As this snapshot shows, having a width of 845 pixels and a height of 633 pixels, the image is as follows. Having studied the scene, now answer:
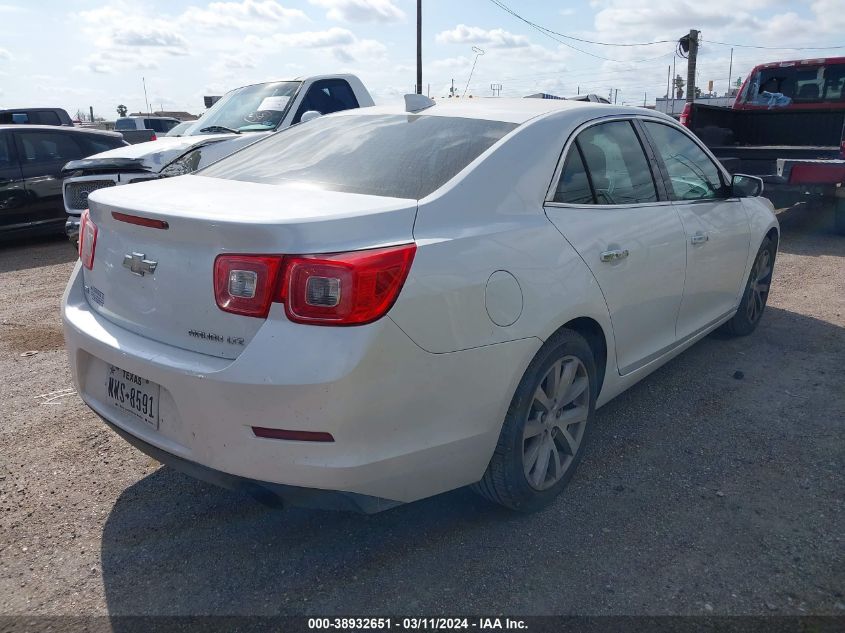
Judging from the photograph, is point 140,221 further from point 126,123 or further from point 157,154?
point 126,123

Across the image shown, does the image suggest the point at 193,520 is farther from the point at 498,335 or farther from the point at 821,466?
the point at 821,466

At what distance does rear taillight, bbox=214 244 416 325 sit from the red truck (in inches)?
331

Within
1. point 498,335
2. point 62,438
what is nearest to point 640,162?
point 498,335

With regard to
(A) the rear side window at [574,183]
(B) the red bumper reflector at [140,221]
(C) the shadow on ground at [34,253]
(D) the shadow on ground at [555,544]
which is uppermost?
(A) the rear side window at [574,183]

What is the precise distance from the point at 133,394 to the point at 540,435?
1.59 meters

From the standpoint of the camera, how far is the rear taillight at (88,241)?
2816 mm

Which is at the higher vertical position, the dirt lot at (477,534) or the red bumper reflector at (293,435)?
the red bumper reflector at (293,435)

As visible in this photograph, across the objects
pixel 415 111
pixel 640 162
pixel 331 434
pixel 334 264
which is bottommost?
pixel 331 434

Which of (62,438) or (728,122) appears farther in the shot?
(728,122)

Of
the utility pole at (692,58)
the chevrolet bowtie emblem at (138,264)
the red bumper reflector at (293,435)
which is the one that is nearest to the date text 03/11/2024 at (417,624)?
the red bumper reflector at (293,435)

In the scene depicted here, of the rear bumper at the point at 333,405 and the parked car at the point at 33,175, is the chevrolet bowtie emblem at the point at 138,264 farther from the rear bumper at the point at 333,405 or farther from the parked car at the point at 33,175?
the parked car at the point at 33,175

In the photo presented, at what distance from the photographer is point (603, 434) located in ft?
12.3

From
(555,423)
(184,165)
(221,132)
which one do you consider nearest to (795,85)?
(221,132)

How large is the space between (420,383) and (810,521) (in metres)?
1.84
